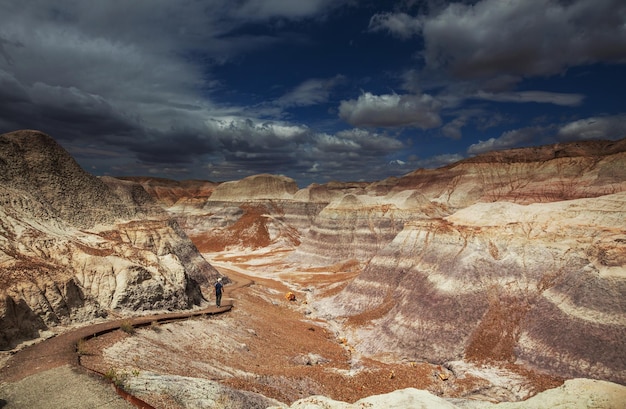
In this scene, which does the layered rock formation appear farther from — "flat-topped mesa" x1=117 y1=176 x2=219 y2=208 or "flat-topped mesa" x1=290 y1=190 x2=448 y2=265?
"flat-topped mesa" x1=117 y1=176 x2=219 y2=208

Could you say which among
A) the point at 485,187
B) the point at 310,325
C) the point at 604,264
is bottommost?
the point at 310,325

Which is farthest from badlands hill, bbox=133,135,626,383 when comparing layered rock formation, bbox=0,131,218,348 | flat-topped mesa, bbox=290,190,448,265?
flat-topped mesa, bbox=290,190,448,265

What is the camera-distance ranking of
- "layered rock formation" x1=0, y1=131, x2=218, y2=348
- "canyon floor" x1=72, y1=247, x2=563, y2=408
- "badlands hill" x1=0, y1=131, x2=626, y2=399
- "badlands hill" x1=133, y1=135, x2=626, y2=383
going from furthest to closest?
"badlands hill" x1=133, y1=135, x2=626, y2=383 → "badlands hill" x1=0, y1=131, x2=626, y2=399 → "layered rock formation" x1=0, y1=131, x2=218, y2=348 → "canyon floor" x1=72, y1=247, x2=563, y2=408

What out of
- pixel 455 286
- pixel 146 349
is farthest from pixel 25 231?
pixel 455 286

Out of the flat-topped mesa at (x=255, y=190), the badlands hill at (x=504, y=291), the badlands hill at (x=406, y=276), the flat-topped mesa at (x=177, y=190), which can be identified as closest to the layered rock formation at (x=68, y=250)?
the badlands hill at (x=406, y=276)

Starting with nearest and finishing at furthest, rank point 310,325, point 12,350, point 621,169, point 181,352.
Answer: point 12,350 < point 181,352 < point 310,325 < point 621,169

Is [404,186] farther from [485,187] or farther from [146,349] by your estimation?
[146,349]

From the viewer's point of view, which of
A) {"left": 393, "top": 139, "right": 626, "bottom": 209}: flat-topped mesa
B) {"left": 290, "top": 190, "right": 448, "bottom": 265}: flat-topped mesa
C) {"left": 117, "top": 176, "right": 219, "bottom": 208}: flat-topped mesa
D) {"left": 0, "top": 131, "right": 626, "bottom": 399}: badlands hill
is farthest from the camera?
{"left": 117, "top": 176, "right": 219, "bottom": 208}: flat-topped mesa
